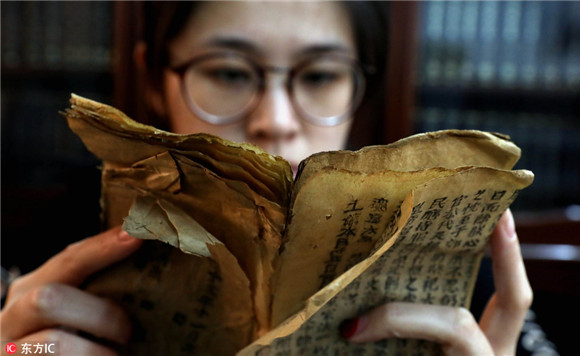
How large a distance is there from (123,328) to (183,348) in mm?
44

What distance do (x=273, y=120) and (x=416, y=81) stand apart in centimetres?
87

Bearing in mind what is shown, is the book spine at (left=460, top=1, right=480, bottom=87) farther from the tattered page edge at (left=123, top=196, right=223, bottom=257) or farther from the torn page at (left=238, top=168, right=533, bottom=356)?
the tattered page edge at (left=123, top=196, right=223, bottom=257)

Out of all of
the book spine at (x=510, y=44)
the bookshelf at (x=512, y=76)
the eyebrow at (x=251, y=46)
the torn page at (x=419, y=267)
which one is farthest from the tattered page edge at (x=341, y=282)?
the book spine at (x=510, y=44)

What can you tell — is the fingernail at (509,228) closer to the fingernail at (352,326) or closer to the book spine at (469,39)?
the fingernail at (352,326)

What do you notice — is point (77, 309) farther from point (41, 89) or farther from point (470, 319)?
point (41, 89)

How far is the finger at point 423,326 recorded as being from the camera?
328mm

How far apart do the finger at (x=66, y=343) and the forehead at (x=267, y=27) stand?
0.46 m

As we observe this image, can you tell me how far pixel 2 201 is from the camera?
1419 millimetres

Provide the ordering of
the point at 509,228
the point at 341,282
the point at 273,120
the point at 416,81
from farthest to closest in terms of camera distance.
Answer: the point at 416,81 < the point at 273,120 < the point at 509,228 < the point at 341,282

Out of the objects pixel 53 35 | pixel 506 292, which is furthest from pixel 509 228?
pixel 53 35

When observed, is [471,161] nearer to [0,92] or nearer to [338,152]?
[338,152]

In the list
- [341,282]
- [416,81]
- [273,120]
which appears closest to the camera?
[341,282]

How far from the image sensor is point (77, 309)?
0.34 m
